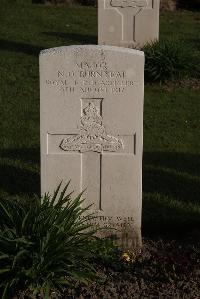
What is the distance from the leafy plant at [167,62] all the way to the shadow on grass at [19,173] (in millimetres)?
3786

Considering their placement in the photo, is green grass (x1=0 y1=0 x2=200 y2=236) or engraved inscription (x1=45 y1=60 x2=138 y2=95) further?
green grass (x1=0 y1=0 x2=200 y2=236)

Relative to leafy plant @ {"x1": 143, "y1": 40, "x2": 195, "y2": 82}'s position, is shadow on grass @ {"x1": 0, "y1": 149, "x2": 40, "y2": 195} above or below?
below

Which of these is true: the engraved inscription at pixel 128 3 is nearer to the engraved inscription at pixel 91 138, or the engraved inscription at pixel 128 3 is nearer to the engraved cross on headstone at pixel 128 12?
the engraved cross on headstone at pixel 128 12

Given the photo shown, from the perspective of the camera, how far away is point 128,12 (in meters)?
12.2

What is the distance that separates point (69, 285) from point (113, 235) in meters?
0.85

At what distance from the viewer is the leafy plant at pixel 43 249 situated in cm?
476

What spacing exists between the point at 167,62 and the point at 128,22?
159cm

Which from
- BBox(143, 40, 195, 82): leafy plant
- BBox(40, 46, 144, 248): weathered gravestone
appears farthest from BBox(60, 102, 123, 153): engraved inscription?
BBox(143, 40, 195, 82): leafy plant

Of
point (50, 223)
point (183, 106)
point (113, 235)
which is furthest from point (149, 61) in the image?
point (50, 223)

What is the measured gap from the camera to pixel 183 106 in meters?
10.1

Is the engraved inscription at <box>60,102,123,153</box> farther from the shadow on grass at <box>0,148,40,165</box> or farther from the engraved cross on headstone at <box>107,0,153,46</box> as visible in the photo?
the engraved cross on headstone at <box>107,0,153,46</box>

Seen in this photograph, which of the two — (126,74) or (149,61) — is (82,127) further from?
(149,61)

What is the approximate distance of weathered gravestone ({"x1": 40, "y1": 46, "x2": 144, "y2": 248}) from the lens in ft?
17.2

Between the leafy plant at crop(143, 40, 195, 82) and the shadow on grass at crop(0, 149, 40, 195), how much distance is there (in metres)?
3.79
